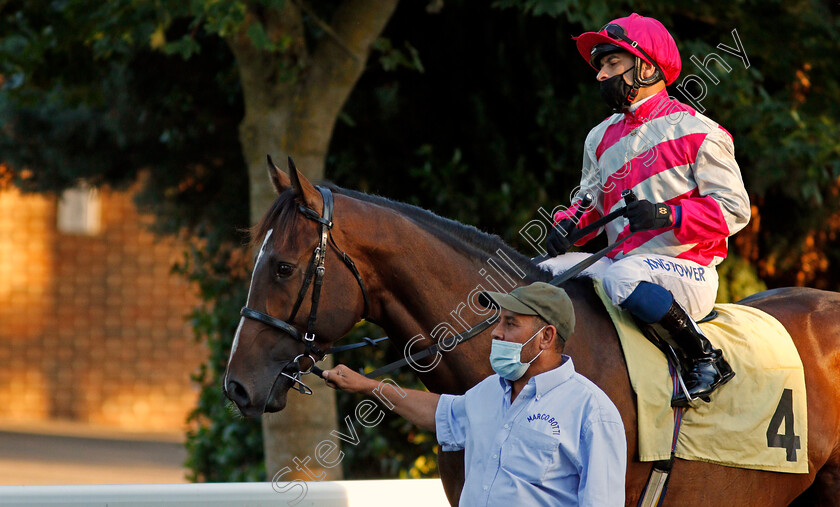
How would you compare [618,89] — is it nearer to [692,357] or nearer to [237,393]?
[692,357]

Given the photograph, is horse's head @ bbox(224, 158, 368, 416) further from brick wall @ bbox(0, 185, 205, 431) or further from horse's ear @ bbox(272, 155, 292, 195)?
brick wall @ bbox(0, 185, 205, 431)

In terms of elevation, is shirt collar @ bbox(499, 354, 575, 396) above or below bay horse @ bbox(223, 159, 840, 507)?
below

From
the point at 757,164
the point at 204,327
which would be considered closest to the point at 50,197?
the point at 204,327

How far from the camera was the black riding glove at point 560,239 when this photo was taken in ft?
11.4

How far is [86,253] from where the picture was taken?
583 inches

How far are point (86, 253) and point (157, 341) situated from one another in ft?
6.10

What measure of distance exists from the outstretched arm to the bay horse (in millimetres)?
186

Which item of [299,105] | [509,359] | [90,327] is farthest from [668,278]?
[90,327]

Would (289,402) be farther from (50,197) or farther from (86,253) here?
(86,253)

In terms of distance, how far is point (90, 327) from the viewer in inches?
575

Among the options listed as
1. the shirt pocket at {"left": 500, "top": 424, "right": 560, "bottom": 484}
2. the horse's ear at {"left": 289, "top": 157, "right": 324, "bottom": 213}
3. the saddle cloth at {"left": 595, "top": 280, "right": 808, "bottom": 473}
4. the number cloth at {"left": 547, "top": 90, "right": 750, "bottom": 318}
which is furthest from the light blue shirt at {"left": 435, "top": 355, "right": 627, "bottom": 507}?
the horse's ear at {"left": 289, "top": 157, "right": 324, "bottom": 213}

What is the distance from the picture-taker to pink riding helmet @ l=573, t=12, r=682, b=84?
3283 mm

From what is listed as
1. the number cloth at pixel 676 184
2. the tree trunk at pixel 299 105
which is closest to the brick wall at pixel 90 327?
the tree trunk at pixel 299 105

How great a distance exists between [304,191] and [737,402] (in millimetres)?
1666
